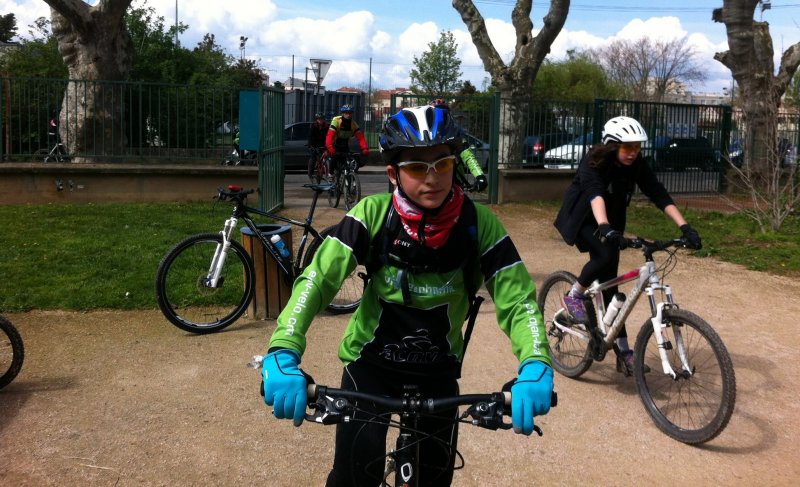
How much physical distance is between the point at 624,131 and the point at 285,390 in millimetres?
3608

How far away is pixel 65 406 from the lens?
16.2 ft

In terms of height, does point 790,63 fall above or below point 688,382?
above

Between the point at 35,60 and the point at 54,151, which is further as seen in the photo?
the point at 35,60

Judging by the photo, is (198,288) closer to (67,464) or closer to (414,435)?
(67,464)

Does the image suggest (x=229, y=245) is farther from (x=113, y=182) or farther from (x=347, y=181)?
(x=113, y=182)

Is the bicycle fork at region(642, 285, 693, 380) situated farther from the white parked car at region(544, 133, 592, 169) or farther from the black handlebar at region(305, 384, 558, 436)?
the white parked car at region(544, 133, 592, 169)

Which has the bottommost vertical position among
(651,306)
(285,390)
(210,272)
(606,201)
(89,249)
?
(89,249)

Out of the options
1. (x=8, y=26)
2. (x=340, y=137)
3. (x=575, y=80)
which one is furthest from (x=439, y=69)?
(x=8, y=26)

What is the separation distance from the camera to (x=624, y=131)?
16.9 feet

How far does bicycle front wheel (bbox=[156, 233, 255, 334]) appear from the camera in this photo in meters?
6.43

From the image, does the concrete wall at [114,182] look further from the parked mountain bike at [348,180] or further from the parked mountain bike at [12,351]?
the parked mountain bike at [12,351]

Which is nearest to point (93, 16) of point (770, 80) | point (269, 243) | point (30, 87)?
point (30, 87)

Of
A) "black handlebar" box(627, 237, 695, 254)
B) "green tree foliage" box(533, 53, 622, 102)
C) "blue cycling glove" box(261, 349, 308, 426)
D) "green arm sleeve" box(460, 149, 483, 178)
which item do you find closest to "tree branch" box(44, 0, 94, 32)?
"green arm sleeve" box(460, 149, 483, 178)

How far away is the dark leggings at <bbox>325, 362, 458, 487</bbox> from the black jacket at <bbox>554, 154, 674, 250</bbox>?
2832 mm
